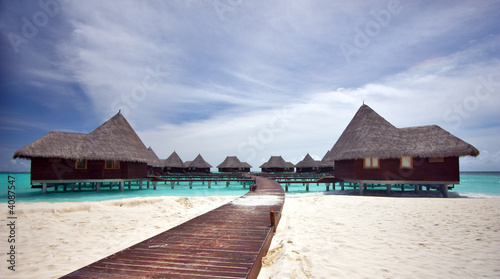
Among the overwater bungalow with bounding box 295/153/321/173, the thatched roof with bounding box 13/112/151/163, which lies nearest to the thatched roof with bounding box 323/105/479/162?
the thatched roof with bounding box 13/112/151/163

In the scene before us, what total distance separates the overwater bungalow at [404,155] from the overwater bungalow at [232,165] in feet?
76.3

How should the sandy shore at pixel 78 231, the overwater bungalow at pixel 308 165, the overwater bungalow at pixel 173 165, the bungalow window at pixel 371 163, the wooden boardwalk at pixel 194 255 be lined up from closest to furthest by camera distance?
1. the wooden boardwalk at pixel 194 255
2. the sandy shore at pixel 78 231
3. the bungalow window at pixel 371 163
4. the overwater bungalow at pixel 173 165
5. the overwater bungalow at pixel 308 165

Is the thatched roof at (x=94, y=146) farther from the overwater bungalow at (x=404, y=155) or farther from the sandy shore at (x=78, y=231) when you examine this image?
the overwater bungalow at (x=404, y=155)

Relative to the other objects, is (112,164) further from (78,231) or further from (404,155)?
(404,155)

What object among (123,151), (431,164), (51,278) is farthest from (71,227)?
(431,164)

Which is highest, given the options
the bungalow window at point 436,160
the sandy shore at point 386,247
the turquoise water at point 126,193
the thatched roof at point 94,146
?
the thatched roof at point 94,146

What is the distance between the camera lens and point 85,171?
19.3 meters

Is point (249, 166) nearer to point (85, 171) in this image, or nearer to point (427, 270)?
point (85, 171)

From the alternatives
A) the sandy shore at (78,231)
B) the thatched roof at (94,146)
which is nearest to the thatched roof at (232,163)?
the thatched roof at (94,146)

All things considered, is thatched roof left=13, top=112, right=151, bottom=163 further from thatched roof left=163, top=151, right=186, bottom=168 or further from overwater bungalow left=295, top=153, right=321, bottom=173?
overwater bungalow left=295, top=153, right=321, bottom=173

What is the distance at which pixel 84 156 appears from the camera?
18.6m

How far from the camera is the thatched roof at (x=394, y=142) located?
51.3 ft

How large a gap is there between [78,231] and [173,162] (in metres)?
32.6

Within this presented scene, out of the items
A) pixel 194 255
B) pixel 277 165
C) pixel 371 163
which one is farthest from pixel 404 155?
pixel 277 165
